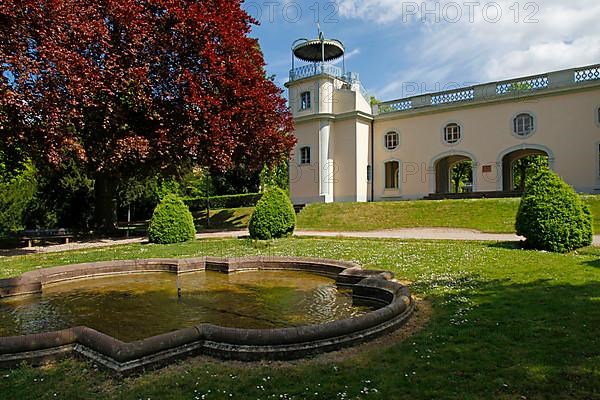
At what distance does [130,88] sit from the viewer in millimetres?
16094

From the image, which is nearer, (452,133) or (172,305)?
(172,305)

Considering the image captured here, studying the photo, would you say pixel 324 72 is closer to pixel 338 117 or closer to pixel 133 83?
pixel 338 117

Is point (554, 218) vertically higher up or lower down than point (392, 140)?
lower down

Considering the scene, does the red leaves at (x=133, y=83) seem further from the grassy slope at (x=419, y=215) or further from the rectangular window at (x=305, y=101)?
the rectangular window at (x=305, y=101)

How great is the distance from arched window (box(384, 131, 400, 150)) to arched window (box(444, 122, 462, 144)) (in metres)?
3.28

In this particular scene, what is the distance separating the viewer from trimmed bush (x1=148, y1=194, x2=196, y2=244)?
15305 millimetres

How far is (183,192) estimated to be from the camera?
3916cm

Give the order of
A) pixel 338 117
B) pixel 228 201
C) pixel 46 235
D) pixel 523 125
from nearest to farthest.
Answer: pixel 46 235 < pixel 523 125 < pixel 338 117 < pixel 228 201

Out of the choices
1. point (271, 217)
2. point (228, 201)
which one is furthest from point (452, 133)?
point (228, 201)

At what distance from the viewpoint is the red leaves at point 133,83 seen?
12.7 metres

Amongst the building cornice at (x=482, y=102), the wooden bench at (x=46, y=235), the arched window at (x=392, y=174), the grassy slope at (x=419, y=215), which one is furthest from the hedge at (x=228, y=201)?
the wooden bench at (x=46, y=235)

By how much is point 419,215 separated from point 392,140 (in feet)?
29.9

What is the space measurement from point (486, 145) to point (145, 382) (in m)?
26.5

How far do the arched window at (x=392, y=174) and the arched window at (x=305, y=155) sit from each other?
5714mm
